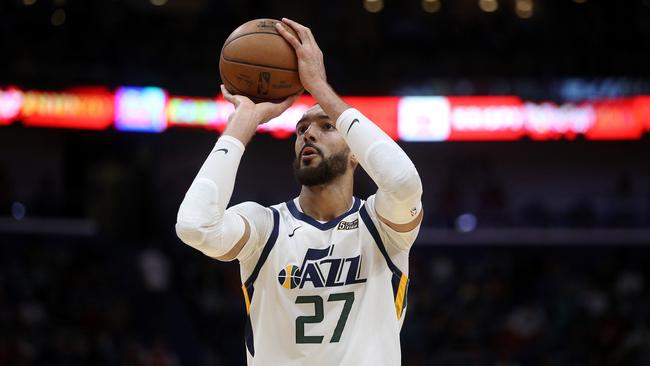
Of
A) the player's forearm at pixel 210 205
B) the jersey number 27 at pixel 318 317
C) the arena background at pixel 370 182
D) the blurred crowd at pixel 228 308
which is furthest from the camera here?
the arena background at pixel 370 182

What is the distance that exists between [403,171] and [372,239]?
1.42 feet

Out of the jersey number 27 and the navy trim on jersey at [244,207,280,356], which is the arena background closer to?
the navy trim on jersey at [244,207,280,356]

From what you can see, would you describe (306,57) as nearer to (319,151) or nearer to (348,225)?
(319,151)

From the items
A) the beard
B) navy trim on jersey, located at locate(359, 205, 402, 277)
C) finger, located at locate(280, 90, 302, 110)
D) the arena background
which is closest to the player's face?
the beard

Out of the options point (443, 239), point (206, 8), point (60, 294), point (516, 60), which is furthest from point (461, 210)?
point (60, 294)

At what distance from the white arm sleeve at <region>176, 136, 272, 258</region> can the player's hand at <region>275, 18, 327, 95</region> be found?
394 millimetres

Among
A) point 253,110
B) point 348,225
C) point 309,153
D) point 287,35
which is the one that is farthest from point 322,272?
point 287,35

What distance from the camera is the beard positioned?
13.5 feet

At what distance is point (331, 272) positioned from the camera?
3.96 meters

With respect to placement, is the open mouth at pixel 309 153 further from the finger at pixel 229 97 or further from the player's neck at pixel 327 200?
the finger at pixel 229 97

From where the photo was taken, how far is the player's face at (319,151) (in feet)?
13.5

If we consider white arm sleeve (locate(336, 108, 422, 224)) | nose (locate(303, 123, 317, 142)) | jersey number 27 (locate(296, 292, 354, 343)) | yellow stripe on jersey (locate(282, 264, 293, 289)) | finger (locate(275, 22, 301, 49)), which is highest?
finger (locate(275, 22, 301, 49))

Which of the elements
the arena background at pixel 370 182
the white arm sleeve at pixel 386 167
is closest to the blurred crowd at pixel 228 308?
the arena background at pixel 370 182

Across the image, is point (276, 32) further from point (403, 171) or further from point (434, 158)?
point (434, 158)
